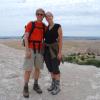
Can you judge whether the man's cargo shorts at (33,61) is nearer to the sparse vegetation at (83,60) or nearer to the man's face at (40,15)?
the man's face at (40,15)

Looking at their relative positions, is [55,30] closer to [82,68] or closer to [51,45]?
[51,45]

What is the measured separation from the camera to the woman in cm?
1156

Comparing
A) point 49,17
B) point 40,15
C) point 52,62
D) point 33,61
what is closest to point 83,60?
point 52,62

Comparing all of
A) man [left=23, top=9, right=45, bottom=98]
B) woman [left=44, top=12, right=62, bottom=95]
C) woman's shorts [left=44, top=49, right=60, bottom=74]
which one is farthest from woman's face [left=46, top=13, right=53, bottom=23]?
woman's shorts [left=44, top=49, right=60, bottom=74]

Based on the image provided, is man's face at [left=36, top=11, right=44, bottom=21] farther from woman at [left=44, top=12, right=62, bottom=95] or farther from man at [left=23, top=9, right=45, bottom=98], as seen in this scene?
woman at [left=44, top=12, right=62, bottom=95]

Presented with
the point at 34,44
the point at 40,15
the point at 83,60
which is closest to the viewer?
the point at 40,15

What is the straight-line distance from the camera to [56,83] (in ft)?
39.9

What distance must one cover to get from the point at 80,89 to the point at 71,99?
933 millimetres

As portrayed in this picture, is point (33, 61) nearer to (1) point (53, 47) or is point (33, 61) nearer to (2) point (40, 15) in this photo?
(1) point (53, 47)

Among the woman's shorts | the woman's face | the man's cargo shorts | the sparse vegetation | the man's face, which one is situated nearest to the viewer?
the man's face

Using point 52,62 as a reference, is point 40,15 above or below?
above

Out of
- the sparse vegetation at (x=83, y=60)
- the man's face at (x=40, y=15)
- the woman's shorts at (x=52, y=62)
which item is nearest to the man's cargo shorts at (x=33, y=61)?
the woman's shorts at (x=52, y=62)

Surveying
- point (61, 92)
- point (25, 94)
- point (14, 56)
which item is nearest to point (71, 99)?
point (61, 92)

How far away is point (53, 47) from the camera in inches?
467
